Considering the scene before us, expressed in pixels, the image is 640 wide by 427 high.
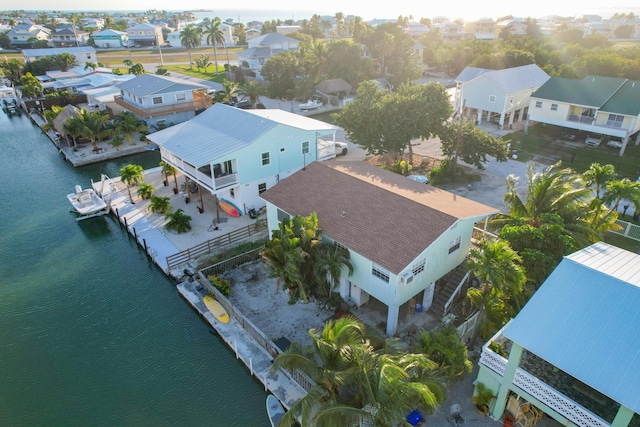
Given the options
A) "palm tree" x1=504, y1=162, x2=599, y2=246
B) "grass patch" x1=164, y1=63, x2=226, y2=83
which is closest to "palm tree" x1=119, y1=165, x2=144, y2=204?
"palm tree" x1=504, y1=162, x2=599, y2=246

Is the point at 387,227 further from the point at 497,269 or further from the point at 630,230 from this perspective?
the point at 630,230

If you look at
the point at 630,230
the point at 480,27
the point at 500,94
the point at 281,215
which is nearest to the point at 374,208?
the point at 281,215

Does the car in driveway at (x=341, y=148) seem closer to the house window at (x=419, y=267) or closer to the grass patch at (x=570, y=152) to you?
the grass patch at (x=570, y=152)

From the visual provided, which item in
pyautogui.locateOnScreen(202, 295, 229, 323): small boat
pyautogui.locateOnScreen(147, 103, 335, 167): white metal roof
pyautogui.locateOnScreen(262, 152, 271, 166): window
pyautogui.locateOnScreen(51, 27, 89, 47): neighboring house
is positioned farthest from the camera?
pyautogui.locateOnScreen(51, 27, 89, 47): neighboring house

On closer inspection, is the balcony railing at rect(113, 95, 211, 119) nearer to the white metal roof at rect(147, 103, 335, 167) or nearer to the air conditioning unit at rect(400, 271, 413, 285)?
the white metal roof at rect(147, 103, 335, 167)

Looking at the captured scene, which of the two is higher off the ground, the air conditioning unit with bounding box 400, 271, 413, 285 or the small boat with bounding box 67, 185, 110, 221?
the air conditioning unit with bounding box 400, 271, 413, 285

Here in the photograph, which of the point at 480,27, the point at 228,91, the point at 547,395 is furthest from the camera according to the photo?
the point at 480,27
